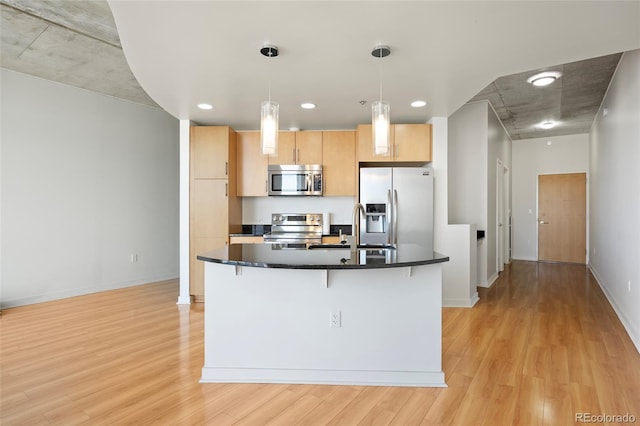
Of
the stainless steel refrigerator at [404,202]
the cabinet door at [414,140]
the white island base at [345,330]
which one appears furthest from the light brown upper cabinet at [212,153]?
the white island base at [345,330]

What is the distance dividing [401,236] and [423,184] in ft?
2.27

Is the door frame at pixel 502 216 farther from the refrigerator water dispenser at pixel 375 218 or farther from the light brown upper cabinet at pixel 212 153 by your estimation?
the light brown upper cabinet at pixel 212 153

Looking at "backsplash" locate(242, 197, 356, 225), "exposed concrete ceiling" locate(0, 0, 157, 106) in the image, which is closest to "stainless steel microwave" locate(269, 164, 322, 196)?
"backsplash" locate(242, 197, 356, 225)

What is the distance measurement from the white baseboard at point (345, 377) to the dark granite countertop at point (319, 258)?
787 millimetres

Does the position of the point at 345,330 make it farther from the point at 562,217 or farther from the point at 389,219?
the point at 562,217

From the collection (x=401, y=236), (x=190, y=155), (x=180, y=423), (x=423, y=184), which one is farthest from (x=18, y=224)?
(x=423, y=184)

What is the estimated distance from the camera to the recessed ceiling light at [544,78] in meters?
4.32

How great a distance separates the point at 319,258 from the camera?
2.35 m

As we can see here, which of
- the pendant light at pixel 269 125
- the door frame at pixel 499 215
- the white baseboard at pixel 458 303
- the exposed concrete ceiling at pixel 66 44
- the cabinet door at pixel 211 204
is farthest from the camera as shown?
the door frame at pixel 499 215

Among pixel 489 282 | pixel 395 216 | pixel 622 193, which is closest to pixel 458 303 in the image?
pixel 395 216

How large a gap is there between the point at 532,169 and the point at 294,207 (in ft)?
19.8

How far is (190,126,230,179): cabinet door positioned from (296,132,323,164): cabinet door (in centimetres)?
95

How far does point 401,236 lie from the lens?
4438 mm

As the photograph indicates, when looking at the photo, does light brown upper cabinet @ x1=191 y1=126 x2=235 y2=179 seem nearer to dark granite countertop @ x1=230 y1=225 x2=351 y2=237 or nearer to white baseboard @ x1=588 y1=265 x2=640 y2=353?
dark granite countertop @ x1=230 y1=225 x2=351 y2=237
